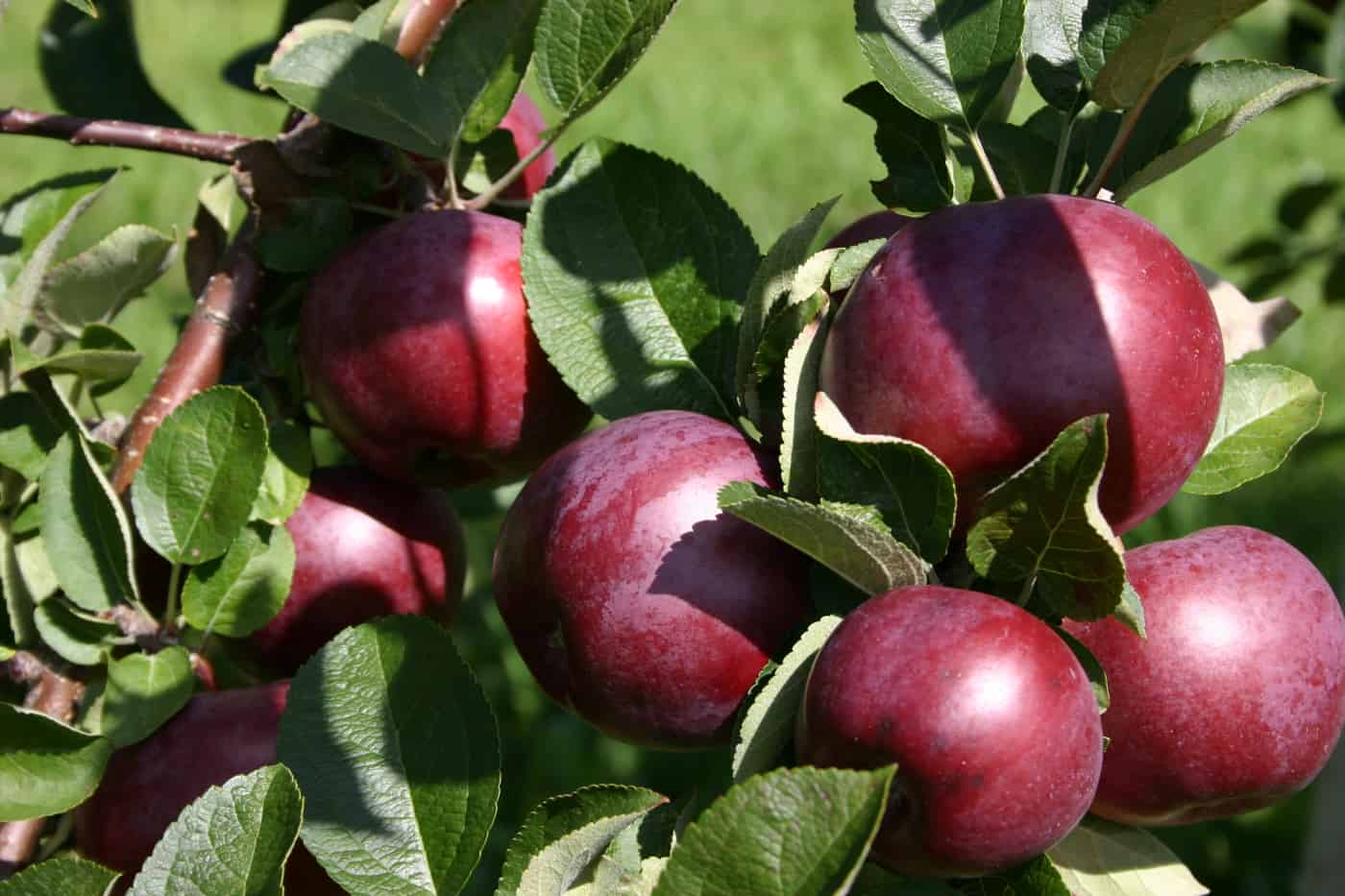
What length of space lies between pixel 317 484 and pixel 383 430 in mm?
105

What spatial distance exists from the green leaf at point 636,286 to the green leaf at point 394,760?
181 millimetres

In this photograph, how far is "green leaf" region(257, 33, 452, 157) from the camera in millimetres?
806

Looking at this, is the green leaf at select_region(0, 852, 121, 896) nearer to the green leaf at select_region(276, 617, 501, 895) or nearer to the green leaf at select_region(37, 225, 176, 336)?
the green leaf at select_region(276, 617, 501, 895)

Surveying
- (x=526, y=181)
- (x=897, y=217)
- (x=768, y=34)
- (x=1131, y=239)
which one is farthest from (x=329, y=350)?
(x=768, y=34)

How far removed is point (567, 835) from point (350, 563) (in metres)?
0.37

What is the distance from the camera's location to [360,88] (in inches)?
32.3

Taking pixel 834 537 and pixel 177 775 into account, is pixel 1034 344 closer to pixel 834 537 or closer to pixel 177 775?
pixel 834 537

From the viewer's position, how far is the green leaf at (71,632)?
844 mm

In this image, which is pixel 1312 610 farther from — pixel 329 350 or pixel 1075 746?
pixel 329 350

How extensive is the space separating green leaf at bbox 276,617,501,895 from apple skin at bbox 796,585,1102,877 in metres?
0.20

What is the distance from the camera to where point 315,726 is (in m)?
0.71

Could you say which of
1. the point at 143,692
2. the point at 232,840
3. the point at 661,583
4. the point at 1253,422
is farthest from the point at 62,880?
the point at 1253,422

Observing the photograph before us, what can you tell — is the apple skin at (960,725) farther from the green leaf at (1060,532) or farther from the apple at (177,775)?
the apple at (177,775)

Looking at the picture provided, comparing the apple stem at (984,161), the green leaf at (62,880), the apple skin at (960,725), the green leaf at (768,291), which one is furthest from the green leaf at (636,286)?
the green leaf at (62,880)
